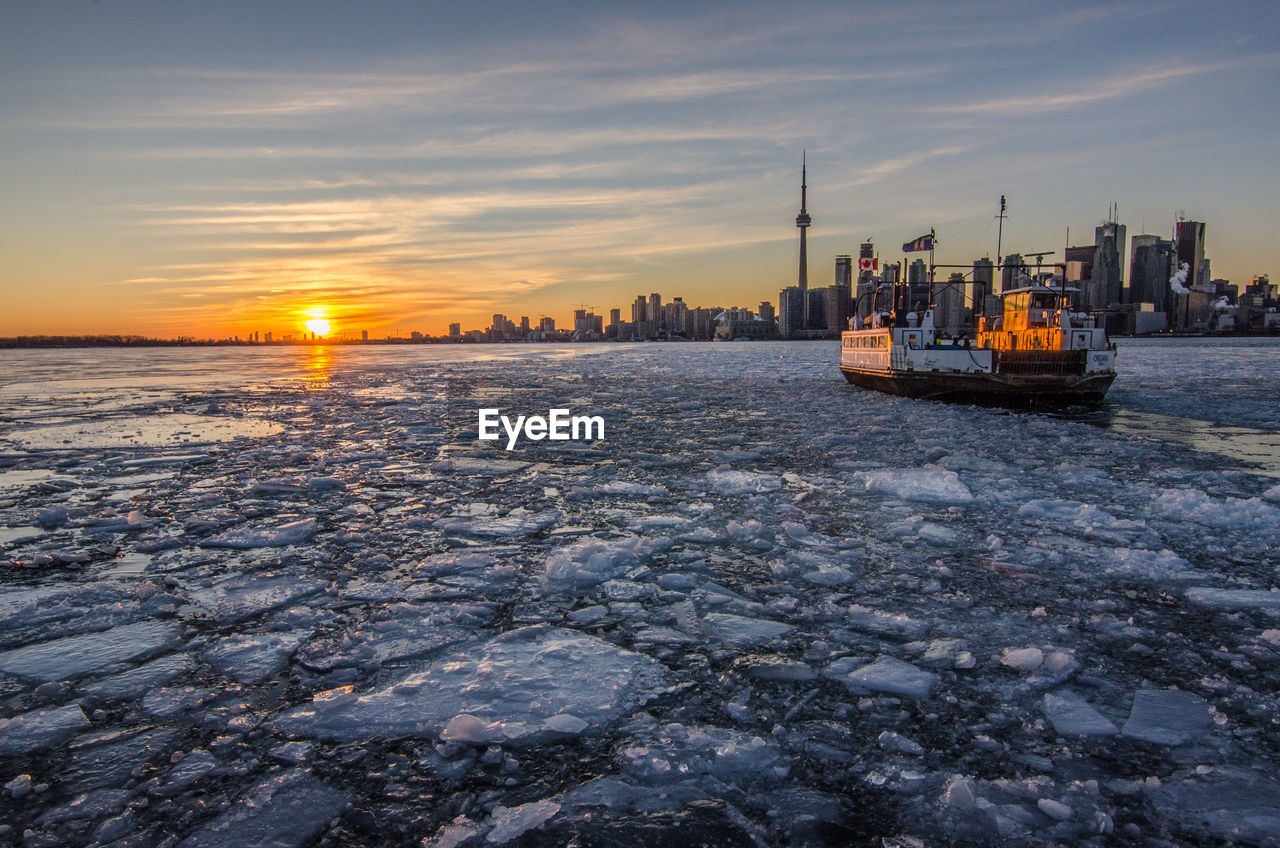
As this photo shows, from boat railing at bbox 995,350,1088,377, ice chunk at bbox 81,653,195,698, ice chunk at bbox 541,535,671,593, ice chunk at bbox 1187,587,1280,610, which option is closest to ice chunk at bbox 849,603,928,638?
ice chunk at bbox 541,535,671,593

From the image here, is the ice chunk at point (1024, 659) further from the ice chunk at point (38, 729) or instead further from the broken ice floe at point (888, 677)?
the ice chunk at point (38, 729)

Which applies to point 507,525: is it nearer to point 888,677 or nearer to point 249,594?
point 249,594

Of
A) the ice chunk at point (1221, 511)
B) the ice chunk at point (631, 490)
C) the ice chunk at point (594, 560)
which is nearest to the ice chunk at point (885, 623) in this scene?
the ice chunk at point (594, 560)

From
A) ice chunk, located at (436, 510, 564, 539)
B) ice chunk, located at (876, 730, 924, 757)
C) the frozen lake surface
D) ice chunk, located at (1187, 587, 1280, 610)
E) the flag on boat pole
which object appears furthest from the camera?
the flag on boat pole

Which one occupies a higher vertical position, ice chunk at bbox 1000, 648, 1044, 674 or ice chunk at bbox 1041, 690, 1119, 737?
ice chunk at bbox 1000, 648, 1044, 674

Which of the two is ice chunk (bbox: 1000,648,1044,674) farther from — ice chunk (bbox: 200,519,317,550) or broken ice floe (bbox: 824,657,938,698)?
ice chunk (bbox: 200,519,317,550)

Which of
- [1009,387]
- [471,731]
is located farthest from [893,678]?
[1009,387]
